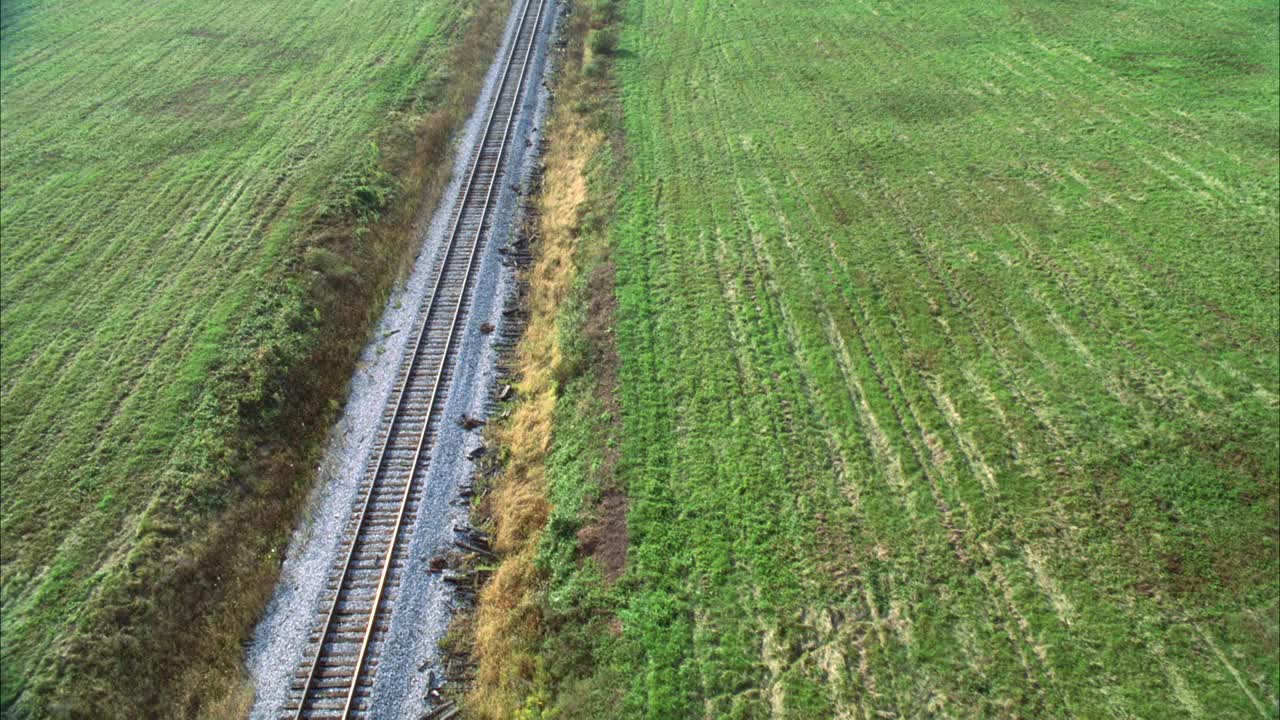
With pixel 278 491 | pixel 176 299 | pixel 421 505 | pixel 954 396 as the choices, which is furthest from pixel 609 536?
pixel 176 299

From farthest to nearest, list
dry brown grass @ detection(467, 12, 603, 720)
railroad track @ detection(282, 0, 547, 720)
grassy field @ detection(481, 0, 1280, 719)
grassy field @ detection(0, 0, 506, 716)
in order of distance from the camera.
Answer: grassy field @ detection(0, 0, 506, 716), dry brown grass @ detection(467, 12, 603, 720), railroad track @ detection(282, 0, 547, 720), grassy field @ detection(481, 0, 1280, 719)

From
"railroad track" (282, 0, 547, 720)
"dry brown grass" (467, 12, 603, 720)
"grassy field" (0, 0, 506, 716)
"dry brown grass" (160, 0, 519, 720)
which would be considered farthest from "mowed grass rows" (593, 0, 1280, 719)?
"grassy field" (0, 0, 506, 716)

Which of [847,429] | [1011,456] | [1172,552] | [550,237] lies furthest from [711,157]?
[1172,552]

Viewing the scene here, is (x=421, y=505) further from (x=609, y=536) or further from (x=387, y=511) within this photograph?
(x=609, y=536)

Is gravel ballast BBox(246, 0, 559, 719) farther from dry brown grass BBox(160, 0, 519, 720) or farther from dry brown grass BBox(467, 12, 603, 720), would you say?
dry brown grass BBox(467, 12, 603, 720)

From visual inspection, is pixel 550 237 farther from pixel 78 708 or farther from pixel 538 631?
pixel 78 708

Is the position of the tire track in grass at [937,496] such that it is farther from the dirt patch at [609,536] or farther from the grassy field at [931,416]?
the dirt patch at [609,536]
